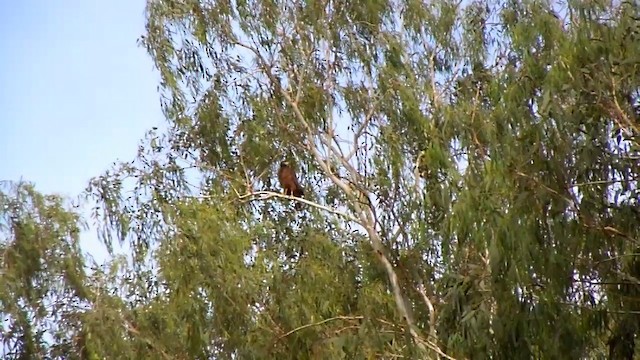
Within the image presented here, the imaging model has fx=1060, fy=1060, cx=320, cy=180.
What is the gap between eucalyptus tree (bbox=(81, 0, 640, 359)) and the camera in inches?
194

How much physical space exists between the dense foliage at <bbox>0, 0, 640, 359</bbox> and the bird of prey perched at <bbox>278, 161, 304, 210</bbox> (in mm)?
95

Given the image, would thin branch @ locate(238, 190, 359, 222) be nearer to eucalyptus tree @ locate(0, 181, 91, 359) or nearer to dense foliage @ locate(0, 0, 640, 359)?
dense foliage @ locate(0, 0, 640, 359)

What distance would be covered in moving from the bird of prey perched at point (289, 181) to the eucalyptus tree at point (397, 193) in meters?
0.10

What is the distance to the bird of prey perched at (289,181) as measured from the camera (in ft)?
26.4

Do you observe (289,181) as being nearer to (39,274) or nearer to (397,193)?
(397,193)

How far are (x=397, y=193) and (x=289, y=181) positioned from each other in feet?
3.46

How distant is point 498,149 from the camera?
17.0 ft

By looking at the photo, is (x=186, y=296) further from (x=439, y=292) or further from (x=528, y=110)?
(x=528, y=110)

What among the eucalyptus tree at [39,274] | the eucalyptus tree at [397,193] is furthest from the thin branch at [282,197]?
the eucalyptus tree at [39,274]

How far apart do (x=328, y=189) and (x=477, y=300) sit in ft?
10.6

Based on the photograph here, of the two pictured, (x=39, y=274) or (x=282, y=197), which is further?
(x=39, y=274)

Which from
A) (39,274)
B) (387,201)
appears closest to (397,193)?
(387,201)

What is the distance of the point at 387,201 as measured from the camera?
7.45 metres

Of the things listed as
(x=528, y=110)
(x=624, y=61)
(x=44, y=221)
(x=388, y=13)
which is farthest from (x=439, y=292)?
(x=44, y=221)
